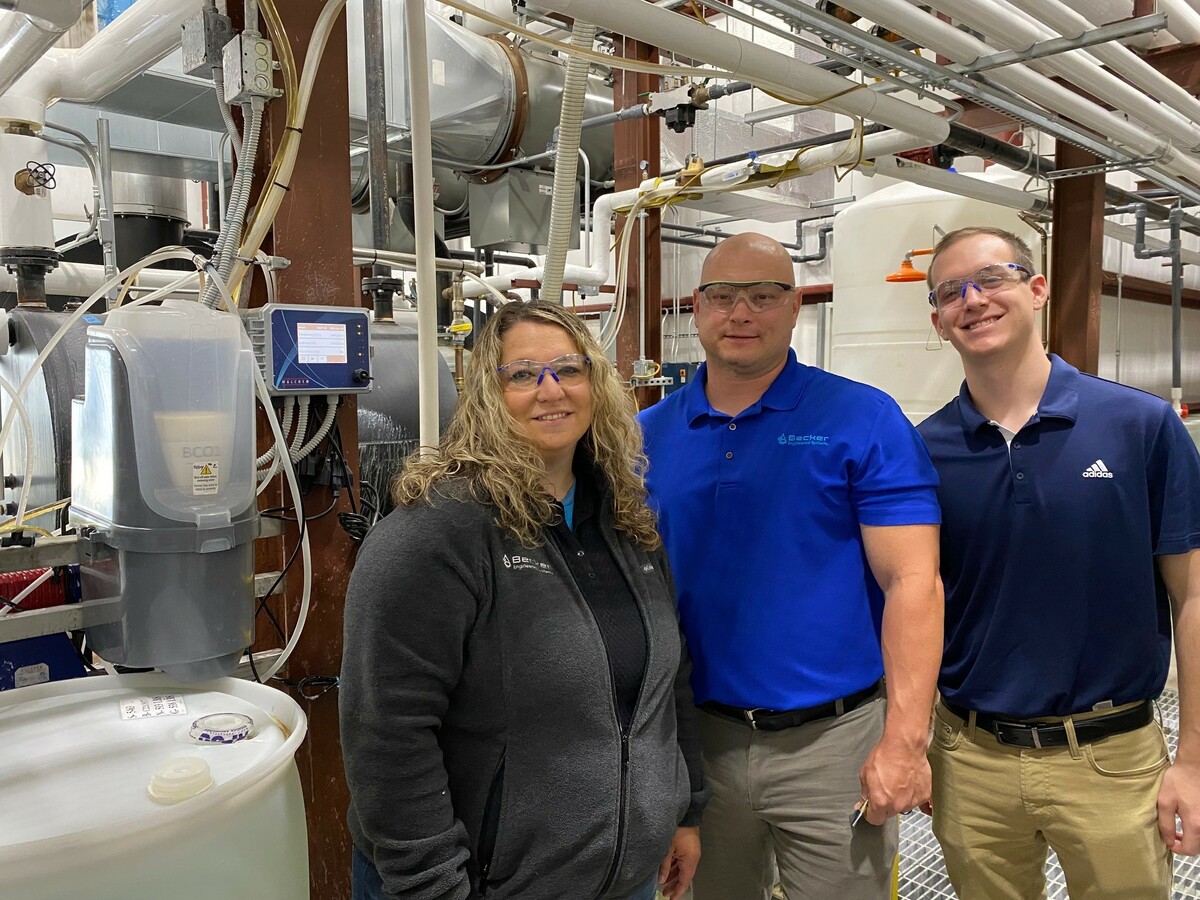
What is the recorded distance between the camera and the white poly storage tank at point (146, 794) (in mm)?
812

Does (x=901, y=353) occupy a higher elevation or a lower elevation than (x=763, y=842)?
higher

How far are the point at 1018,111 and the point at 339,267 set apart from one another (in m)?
1.65

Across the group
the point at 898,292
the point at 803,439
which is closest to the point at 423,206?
the point at 803,439

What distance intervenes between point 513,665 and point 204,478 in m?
0.49

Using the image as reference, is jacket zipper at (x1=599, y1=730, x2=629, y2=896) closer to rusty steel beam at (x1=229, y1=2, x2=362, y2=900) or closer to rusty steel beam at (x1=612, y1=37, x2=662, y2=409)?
rusty steel beam at (x1=229, y1=2, x2=362, y2=900)

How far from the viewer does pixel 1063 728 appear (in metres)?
1.43

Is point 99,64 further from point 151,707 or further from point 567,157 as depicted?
point 151,707

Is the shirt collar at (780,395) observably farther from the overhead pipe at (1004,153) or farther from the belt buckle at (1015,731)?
the overhead pipe at (1004,153)

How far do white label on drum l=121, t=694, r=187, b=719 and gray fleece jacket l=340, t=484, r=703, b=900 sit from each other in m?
0.28

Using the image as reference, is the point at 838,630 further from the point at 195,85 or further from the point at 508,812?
the point at 195,85

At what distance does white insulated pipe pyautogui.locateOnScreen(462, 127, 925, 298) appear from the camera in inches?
90.2

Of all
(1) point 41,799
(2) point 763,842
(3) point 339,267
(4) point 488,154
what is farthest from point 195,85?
(2) point 763,842

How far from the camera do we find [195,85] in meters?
2.36

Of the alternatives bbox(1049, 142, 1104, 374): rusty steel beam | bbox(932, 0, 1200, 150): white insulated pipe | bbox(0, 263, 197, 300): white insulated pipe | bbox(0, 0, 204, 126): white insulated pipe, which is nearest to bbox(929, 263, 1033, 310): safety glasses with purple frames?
bbox(932, 0, 1200, 150): white insulated pipe
